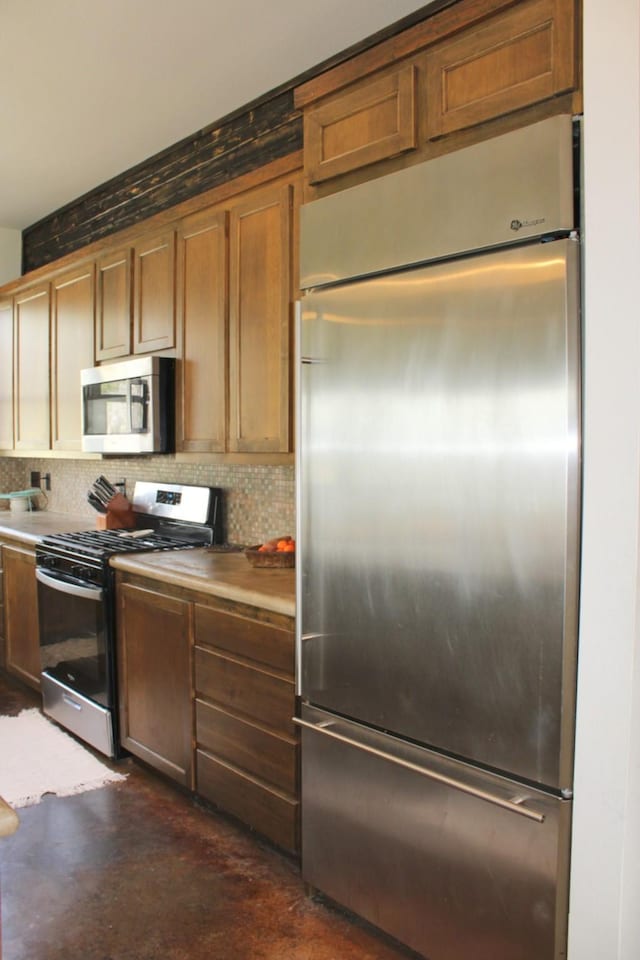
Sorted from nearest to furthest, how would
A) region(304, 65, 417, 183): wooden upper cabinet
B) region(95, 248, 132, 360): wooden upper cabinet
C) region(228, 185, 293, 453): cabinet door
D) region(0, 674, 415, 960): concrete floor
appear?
region(304, 65, 417, 183): wooden upper cabinet
region(0, 674, 415, 960): concrete floor
region(228, 185, 293, 453): cabinet door
region(95, 248, 132, 360): wooden upper cabinet

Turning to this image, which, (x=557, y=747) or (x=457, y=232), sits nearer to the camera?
(x=557, y=747)

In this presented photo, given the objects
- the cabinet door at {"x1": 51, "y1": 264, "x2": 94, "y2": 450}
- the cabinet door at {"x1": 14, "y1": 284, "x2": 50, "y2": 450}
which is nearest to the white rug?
the cabinet door at {"x1": 51, "y1": 264, "x2": 94, "y2": 450}

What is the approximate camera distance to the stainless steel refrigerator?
1618 mm

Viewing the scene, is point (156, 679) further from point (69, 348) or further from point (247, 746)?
point (69, 348)

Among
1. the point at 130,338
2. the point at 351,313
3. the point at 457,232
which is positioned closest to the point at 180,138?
the point at 130,338

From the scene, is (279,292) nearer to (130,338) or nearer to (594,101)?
(130,338)

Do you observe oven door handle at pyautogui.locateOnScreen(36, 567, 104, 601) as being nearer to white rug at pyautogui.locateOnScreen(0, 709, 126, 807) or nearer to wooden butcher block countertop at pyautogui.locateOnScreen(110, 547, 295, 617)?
wooden butcher block countertop at pyautogui.locateOnScreen(110, 547, 295, 617)

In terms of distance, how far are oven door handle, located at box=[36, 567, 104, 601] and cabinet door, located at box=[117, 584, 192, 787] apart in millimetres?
119

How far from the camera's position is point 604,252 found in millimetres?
1541

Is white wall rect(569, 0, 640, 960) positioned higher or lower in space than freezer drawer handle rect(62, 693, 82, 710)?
higher

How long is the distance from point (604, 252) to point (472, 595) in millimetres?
801

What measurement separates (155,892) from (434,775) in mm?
1087

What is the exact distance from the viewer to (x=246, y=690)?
2502 millimetres

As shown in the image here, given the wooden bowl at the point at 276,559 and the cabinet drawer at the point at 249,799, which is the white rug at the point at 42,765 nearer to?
the cabinet drawer at the point at 249,799
